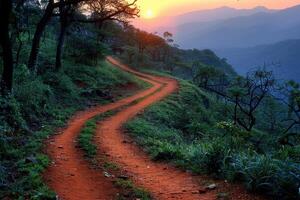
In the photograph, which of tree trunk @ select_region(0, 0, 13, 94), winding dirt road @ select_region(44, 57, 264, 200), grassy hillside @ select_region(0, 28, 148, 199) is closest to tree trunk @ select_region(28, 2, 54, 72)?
grassy hillside @ select_region(0, 28, 148, 199)

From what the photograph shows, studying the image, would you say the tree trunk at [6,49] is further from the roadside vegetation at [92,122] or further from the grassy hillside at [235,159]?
the grassy hillside at [235,159]

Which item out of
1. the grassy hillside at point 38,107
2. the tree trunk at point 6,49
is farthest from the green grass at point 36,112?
the tree trunk at point 6,49

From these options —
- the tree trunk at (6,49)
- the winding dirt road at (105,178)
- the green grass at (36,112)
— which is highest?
the tree trunk at (6,49)

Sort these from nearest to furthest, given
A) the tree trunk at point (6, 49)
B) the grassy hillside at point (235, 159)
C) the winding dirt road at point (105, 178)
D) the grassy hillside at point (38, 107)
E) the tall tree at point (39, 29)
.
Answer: the grassy hillside at point (235, 159)
the winding dirt road at point (105, 178)
the grassy hillside at point (38, 107)
the tree trunk at point (6, 49)
the tall tree at point (39, 29)

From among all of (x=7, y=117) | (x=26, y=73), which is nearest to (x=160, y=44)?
(x=26, y=73)

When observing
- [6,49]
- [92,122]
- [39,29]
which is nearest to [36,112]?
[92,122]

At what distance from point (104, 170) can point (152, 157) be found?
2.57m

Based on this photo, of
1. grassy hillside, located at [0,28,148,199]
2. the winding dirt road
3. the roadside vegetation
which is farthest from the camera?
grassy hillside, located at [0,28,148,199]

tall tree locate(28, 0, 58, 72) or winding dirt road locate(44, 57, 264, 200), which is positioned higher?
tall tree locate(28, 0, 58, 72)

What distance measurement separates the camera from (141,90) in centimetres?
3862

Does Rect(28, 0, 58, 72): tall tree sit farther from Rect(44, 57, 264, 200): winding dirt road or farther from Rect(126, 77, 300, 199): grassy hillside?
Rect(126, 77, 300, 199): grassy hillside

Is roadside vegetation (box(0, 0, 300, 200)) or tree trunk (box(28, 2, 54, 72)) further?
tree trunk (box(28, 2, 54, 72))

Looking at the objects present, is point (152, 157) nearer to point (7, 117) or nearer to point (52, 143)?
point (52, 143)

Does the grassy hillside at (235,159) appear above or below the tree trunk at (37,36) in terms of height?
below
